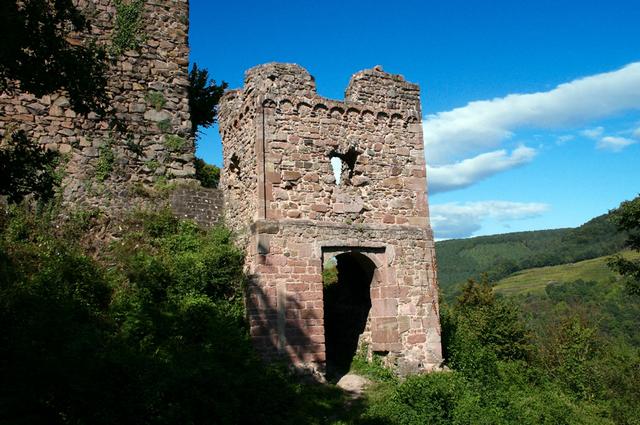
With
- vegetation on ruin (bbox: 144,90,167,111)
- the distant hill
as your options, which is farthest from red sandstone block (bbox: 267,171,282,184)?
the distant hill

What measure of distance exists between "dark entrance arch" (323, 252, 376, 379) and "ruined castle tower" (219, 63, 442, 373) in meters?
0.04

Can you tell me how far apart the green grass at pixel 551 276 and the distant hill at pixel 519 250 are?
321 cm

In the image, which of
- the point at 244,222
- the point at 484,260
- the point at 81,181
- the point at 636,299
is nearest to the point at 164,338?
the point at 244,222

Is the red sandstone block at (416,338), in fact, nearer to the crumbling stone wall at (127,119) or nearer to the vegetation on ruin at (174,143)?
the crumbling stone wall at (127,119)

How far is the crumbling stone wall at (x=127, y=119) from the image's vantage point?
1214cm

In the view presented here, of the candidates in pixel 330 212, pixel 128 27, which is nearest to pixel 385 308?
pixel 330 212

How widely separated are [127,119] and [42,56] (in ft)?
19.2

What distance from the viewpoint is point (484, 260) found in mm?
143125

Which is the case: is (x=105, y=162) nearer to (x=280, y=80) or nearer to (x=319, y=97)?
(x=280, y=80)

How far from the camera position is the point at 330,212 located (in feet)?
39.0

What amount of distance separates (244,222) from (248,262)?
113cm

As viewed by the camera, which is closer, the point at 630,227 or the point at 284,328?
the point at 284,328

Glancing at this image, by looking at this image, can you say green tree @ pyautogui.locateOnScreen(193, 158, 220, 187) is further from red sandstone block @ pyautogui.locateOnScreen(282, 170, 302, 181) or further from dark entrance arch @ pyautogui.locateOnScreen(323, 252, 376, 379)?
red sandstone block @ pyautogui.locateOnScreen(282, 170, 302, 181)

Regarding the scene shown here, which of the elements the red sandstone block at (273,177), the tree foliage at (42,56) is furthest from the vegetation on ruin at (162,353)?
the tree foliage at (42,56)
